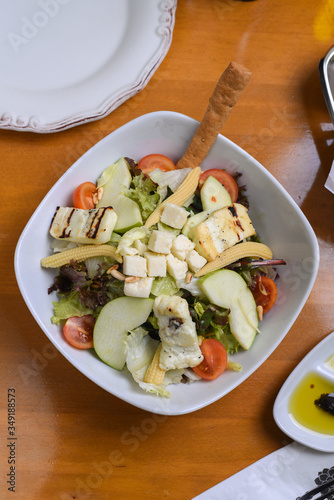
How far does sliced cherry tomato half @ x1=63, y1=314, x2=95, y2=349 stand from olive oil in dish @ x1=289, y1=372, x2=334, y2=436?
853 millimetres

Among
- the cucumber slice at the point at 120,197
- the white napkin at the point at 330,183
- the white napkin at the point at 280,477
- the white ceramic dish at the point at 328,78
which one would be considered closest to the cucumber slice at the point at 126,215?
the cucumber slice at the point at 120,197

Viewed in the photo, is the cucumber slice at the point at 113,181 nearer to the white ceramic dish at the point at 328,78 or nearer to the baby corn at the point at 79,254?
the baby corn at the point at 79,254

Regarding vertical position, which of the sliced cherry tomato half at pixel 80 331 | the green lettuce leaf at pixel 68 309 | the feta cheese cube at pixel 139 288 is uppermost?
the feta cheese cube at pixel 139 288

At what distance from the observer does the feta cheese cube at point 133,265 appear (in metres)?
1.46

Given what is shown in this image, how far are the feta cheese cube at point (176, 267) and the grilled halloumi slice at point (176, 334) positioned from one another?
74 mm

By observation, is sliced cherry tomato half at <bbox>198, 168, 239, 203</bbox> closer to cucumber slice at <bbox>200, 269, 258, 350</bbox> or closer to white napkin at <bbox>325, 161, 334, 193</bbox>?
cucumber slice at <bbox>200, 269, 258, 350</bbox>

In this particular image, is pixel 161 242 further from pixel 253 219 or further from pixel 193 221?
pixel 253 219

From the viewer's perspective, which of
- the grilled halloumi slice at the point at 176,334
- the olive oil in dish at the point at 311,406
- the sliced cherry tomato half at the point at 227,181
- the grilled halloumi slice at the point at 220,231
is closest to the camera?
the grilled halloumi slice at the point at 176,334

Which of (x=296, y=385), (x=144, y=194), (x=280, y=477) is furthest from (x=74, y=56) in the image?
(x=280, y=477)

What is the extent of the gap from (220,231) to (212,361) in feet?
1.48

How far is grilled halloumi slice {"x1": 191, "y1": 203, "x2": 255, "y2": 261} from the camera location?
153cm

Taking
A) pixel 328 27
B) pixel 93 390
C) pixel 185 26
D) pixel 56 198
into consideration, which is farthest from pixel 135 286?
pixel 328 27

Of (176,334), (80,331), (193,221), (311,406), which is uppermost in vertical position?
(193,221)

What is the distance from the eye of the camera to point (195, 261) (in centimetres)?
151
